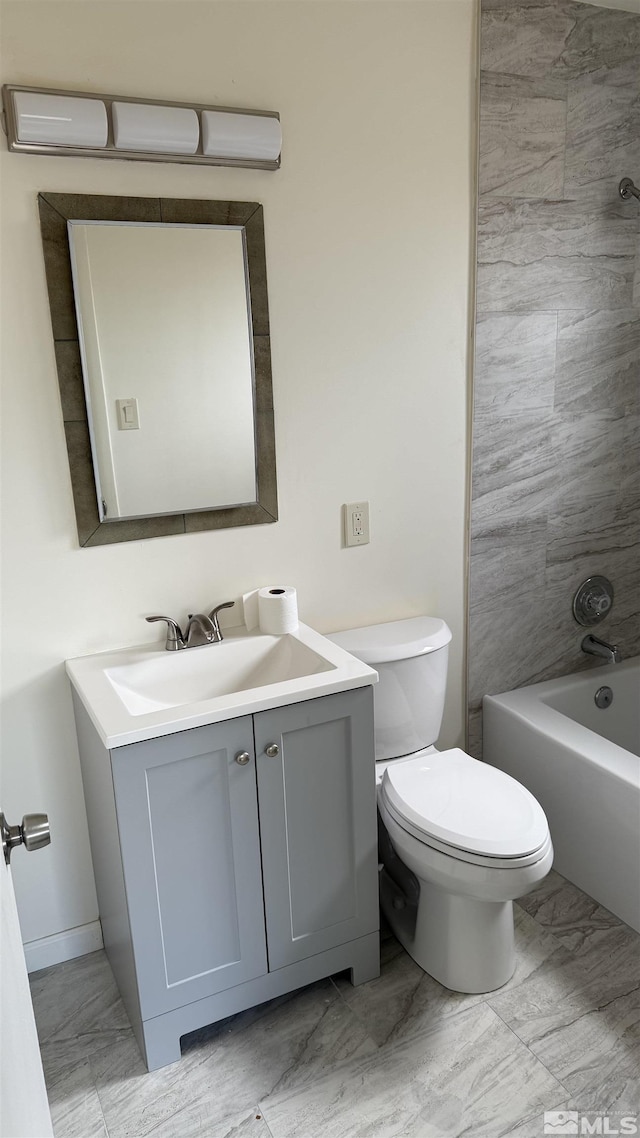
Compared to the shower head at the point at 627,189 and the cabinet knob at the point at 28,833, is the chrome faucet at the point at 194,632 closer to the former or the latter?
the cabinet knob at the point at 28,833

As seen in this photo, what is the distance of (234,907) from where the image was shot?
Result: 1.81 meters

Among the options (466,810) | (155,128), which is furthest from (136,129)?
(466,810)

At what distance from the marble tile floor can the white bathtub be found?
7.7 inches

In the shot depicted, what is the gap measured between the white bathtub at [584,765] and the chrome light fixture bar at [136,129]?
1.68 m

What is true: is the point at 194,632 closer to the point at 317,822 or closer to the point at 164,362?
the point at 317,822

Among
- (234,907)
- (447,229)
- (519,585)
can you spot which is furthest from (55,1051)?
(447,229)

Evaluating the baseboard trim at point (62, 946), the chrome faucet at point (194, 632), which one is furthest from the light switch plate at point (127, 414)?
the baseboard trim at point (62, 946)

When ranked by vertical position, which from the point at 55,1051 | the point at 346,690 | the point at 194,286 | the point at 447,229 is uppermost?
the point at 447,229

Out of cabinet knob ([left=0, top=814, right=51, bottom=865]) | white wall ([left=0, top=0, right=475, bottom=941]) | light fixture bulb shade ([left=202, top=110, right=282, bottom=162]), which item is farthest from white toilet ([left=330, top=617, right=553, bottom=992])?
light fixture bulb shade ([left=202, top=110, right=282, bottom=162])

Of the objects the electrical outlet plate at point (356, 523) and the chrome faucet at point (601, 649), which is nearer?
the electrical outlet plate at point (356, 523)

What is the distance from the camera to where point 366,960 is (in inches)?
79.4

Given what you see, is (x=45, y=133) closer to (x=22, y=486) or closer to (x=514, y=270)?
(x=22, y=486)

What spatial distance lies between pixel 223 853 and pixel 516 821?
0.65 m

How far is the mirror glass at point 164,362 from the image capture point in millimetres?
1805
